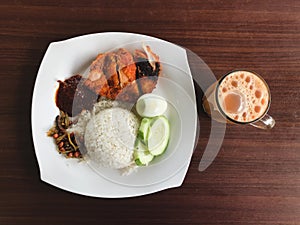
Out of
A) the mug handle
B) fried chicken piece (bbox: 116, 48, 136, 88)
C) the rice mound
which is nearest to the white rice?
the rice mound

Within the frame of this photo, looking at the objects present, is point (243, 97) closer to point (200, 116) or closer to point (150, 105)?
point (200, 116)

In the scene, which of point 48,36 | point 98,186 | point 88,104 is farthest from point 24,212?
point 48,36

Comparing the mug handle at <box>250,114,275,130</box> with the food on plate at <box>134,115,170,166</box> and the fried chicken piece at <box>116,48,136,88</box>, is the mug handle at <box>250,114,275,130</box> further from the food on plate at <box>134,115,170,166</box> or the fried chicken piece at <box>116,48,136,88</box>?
the fried chicken piece at <box>116,48,136,88</box>

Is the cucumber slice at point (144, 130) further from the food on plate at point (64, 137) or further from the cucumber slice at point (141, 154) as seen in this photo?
the food on plate at point (64, 137)

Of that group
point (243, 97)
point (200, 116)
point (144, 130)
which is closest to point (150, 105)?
point (144, 130)

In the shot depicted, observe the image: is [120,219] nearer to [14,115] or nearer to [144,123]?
[144,123]

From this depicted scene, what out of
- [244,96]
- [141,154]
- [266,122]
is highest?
[244,96]
